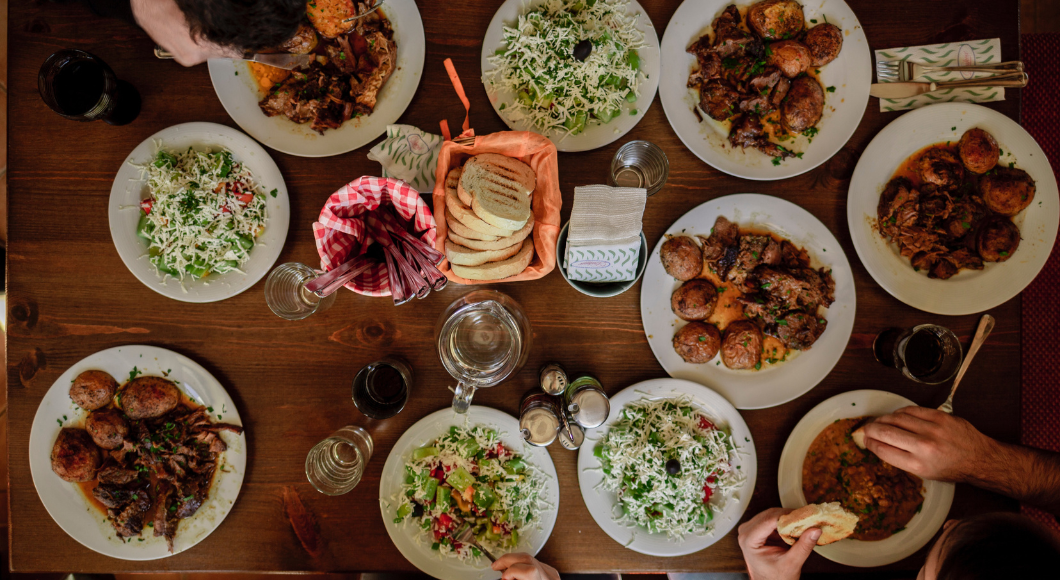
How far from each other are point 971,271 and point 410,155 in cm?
255

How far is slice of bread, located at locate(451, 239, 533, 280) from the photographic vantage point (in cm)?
194

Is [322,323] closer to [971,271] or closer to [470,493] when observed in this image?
[470,493]

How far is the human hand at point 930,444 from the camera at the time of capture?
7.12ft

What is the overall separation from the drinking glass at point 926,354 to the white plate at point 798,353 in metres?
0.26

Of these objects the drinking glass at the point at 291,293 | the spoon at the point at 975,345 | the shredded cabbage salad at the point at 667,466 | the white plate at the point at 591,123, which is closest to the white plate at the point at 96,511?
the drinking glass at the point at 291,293

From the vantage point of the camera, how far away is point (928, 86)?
2.25m

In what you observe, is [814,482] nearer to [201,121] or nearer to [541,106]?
[541,106]

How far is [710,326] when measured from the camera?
Result: 2.30 meters

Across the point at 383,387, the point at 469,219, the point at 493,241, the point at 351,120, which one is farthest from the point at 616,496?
the point at 351,120

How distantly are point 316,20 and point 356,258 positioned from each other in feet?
3.51

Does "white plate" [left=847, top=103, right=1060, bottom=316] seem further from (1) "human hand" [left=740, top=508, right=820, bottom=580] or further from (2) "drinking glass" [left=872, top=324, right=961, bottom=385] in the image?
(1) "human hand" [left=740, top=508, right=820, bottom=580]

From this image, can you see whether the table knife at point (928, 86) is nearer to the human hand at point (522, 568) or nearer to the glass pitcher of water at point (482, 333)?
the glass pitcher of water at point (482, 333)

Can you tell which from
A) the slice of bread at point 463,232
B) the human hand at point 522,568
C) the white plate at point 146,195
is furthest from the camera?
the white plate at point 146,195

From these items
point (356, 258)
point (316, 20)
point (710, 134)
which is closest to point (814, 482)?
point (710, 134)
